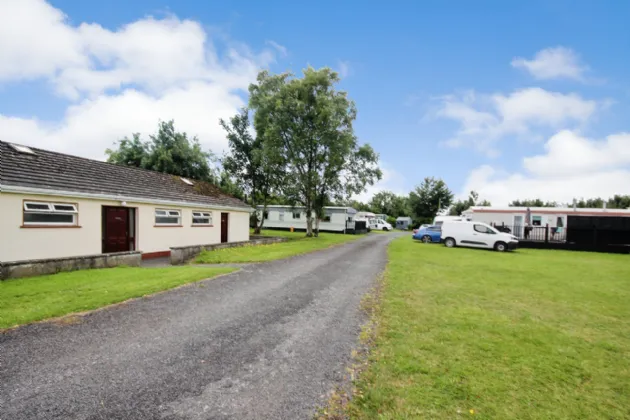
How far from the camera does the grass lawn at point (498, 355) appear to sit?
3.40m

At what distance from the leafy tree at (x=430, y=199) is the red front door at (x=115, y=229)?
54.4 m

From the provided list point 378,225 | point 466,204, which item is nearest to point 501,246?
point 378,225

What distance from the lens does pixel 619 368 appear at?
4.40 metres

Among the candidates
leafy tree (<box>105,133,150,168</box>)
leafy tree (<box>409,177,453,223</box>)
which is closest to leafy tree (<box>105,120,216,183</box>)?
leafy tree (<box>105,133,150,168</box>)

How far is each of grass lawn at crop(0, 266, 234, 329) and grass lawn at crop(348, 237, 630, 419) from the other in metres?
6.03

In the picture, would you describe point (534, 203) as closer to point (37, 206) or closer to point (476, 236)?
point (476, 236)

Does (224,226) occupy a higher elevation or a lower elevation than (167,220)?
lower

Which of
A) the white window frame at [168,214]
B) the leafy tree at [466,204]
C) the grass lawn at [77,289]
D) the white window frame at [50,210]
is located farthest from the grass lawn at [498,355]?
the leafy tree at [466,204]

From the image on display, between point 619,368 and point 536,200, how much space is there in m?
82.8

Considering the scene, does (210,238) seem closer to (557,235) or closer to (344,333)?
(344,333)

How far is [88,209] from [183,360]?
11984 millimetres

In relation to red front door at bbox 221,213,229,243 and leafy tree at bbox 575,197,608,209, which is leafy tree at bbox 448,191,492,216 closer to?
leafy tree at bbox 575,197,608,209

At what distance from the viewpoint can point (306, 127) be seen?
30469 mm

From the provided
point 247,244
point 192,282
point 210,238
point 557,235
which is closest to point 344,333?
point 192,282
